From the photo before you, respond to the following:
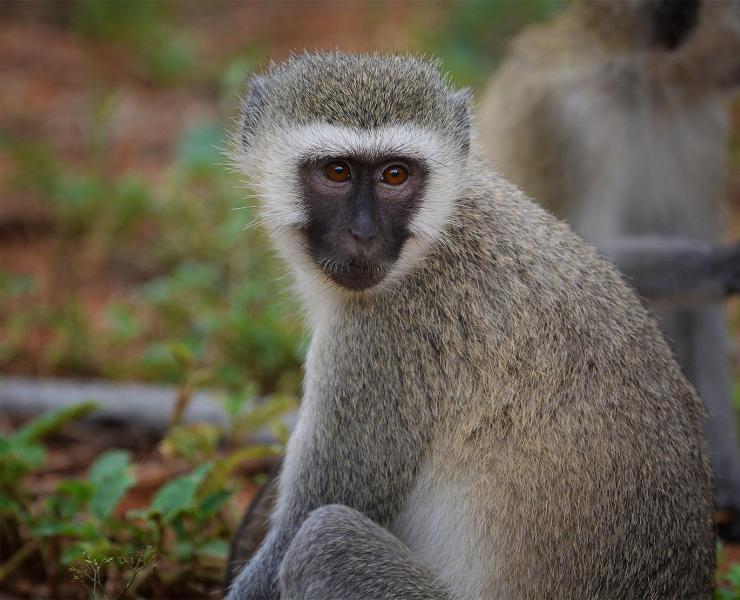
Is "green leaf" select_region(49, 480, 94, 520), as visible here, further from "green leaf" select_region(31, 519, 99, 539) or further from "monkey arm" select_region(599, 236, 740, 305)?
"monkey arm" select_region(599, 236, 740, 305)

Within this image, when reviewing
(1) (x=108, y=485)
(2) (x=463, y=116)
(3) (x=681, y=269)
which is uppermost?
(2) (x=463, y=116)

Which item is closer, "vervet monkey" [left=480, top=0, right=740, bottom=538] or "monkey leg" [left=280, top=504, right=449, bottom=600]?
"monkey leg" [left=280, top=504, right=449, bottom=600]

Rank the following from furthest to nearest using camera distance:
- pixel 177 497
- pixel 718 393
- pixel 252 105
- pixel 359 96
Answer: pixel 718 393
pixel 177 497
pixel 252 105
pixel 359 96

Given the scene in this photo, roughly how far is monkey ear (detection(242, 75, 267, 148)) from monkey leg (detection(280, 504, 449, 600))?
139cm

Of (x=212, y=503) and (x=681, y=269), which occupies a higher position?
(x=681, y=269)

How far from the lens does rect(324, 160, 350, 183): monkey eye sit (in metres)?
3.37

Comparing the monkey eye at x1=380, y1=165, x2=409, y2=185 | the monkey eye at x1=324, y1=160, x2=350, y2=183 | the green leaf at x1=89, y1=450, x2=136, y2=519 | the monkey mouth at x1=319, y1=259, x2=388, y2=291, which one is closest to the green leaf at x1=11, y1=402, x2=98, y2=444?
the green leaf at x1=89, y1=450, x2=136, y2=519

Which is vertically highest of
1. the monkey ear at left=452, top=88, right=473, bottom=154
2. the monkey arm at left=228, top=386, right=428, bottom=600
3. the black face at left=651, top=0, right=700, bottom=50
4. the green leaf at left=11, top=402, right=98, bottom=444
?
the black face at left=651, top=0, right=700, bottom=50

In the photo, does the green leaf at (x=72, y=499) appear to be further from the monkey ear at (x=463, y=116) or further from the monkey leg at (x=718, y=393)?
the monkey leg at (x=718, y=393)

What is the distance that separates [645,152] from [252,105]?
2.83 m

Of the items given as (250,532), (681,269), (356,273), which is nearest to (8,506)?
(250,532)

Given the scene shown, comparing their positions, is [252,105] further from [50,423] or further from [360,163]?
[50,423]

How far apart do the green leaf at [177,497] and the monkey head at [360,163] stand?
902 mm

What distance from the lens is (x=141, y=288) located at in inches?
273
